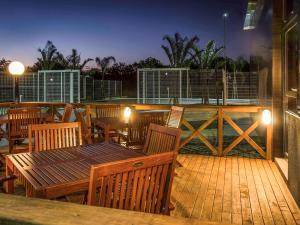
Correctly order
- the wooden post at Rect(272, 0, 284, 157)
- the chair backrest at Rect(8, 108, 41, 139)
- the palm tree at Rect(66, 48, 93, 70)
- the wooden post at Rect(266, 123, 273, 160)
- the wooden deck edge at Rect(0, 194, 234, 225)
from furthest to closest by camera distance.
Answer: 1. the palm tree at Rect(66, 48, 93, 70)
2. the wooden post at Rect(266, 123, 273, 160)
3. the wooden post at Rect(272, 0, 284, 157)
4. the chair backrest at Rect(8, 108, 41, 139)
5. the wooden deck edge at Rect(0, 194, 234, 225)

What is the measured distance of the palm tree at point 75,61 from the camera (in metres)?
29.0

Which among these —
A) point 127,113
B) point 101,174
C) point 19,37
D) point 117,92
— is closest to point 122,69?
point 117,92

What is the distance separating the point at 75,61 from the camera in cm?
2920

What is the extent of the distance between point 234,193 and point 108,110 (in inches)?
138

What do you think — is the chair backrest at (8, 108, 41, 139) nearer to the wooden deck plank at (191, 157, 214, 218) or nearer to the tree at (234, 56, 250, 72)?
the wooden deck plank at (191, 157, 214, 218)

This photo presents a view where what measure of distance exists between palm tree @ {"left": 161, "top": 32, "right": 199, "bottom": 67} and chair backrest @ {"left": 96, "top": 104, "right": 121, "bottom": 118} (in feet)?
59.7

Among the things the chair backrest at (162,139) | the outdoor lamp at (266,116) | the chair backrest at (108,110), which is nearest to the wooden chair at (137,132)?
the chair backrest at (162,139)

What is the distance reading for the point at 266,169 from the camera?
4887 mm

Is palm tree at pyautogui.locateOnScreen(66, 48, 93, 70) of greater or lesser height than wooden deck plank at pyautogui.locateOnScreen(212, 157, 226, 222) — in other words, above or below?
above

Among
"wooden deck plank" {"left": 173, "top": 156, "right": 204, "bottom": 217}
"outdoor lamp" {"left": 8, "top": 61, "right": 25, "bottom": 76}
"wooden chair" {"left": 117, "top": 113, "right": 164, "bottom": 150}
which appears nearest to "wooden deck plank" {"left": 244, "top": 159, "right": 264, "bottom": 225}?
"wooden deck plank" {"left": 173, "top": 156, "right": 204, "bottom": 217}

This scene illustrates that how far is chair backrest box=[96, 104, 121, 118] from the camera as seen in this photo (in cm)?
650

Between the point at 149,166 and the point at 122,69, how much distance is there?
32193 millimetres

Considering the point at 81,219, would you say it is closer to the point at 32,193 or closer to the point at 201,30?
the point at 32,193

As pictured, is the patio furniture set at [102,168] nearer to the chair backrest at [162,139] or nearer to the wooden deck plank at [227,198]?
the chair backrest at [162,139]
